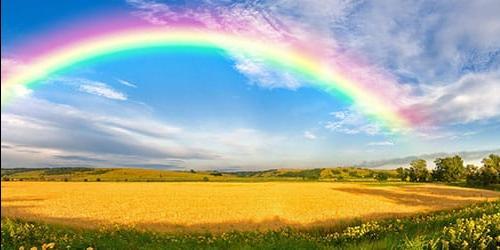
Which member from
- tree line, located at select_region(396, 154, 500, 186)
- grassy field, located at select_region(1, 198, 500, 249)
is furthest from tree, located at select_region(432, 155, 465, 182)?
grassy field, located at select_region(1, 198, 500, 249)

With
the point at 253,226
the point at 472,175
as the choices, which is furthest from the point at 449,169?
the point at 253,226

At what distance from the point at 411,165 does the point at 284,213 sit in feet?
392

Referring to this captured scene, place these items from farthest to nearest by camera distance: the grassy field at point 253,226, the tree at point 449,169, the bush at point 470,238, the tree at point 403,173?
1. the tree at point 403,173
2. the tree at point 449,169
3. the grassy field at point 253,226
4. the bush at point 470,238

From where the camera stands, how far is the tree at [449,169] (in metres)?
147

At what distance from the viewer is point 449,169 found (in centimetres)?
14788

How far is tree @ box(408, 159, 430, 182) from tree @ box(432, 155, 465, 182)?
12.6ft

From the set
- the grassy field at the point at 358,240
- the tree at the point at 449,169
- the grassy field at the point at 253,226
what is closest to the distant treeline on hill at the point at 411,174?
the tree at the point at 449,169

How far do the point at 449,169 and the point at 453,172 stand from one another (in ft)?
4.82

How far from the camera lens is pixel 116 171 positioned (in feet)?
614

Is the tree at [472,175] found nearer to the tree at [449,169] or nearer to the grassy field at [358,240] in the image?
the tree at [449,169]

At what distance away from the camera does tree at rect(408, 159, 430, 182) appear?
15491 cm

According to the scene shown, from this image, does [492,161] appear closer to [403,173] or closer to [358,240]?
[403,173]

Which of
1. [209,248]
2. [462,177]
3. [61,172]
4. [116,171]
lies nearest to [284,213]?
[209,248]

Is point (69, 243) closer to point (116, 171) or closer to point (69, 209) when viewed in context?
point (69, 209)
